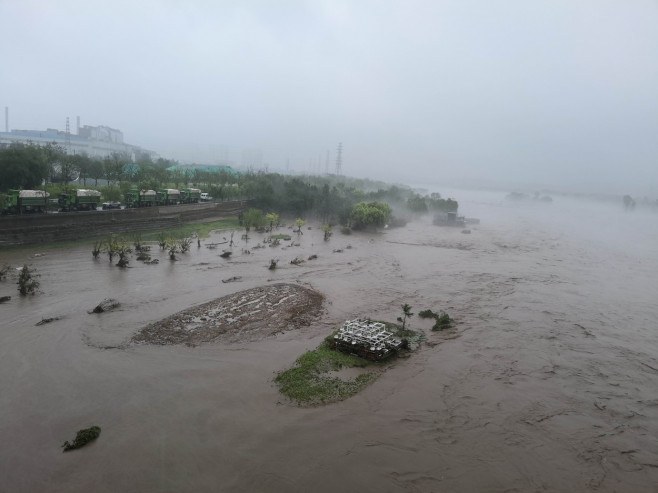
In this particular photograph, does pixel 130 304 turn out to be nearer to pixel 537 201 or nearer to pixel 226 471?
pixel 226 471

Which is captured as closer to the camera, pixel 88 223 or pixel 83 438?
pixel 83 438

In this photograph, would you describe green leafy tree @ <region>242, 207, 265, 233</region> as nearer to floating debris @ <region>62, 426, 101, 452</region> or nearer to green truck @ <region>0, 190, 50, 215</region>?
green truck @ <region>0, 190, 50, 215</region>

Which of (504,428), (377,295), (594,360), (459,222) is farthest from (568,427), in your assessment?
(459,222)

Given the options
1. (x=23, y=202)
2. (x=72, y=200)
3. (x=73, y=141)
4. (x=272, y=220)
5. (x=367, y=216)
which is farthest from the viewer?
(x=73, y=141)

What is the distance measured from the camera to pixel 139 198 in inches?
1497

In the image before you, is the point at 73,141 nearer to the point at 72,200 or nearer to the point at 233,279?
the point at 72,200

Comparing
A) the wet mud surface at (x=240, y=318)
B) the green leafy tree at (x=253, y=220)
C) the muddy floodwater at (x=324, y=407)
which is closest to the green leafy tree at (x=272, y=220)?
the green leafy tree at (x=253, y=220)

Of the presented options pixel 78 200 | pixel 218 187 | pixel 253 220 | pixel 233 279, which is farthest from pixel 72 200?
pixel 218 187

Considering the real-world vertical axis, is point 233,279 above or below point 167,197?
below

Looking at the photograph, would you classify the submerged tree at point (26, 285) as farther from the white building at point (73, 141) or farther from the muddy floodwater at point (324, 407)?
the white building at point (73, 141)

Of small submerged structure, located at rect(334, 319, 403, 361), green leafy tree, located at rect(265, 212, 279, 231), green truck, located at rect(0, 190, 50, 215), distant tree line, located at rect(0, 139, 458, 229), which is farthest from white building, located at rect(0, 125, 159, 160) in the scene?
small submerged structure, located at rect(334, 319, 403, 361)

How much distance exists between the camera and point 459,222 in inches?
2354

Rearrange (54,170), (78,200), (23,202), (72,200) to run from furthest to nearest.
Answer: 1. (54,170)
2. (78,200)
3. (72,200)
4. (23,202)

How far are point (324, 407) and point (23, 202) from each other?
28.2 meters
